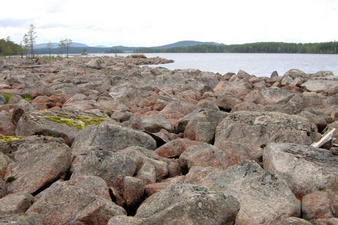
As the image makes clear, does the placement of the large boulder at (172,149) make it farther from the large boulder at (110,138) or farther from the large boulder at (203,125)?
the large boulder at (203,125)

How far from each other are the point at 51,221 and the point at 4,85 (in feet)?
46.2

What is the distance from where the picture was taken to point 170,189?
4.56m

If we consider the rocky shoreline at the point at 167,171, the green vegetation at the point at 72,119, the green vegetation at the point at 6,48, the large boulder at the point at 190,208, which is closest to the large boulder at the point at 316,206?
the rocky shoreline at the point at 167,171

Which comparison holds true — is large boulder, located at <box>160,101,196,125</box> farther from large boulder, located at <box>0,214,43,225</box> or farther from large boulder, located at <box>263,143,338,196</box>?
large boulder, located at <box>0,214,43,225</box>

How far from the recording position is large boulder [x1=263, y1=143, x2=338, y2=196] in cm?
555

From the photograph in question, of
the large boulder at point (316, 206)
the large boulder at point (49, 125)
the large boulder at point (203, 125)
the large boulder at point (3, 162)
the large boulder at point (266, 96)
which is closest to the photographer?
the large boulder at point (316, 206)

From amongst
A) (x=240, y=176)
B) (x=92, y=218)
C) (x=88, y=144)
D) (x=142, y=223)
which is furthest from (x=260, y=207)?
(x=88, y=144)

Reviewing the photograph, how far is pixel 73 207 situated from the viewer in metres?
4.64

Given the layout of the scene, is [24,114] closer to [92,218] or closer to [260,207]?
[92,218]

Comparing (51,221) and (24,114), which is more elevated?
(24,114)

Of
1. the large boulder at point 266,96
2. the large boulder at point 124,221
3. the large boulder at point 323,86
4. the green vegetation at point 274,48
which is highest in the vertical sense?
the green vegetation at point 274,48

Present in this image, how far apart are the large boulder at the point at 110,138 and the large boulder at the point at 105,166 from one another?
1.24m

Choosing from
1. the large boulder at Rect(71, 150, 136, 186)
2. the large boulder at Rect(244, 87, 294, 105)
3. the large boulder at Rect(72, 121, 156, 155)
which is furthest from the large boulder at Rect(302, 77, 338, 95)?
the large boulder at Rect(71, 150, 136, 186)

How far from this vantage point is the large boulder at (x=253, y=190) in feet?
15.4
